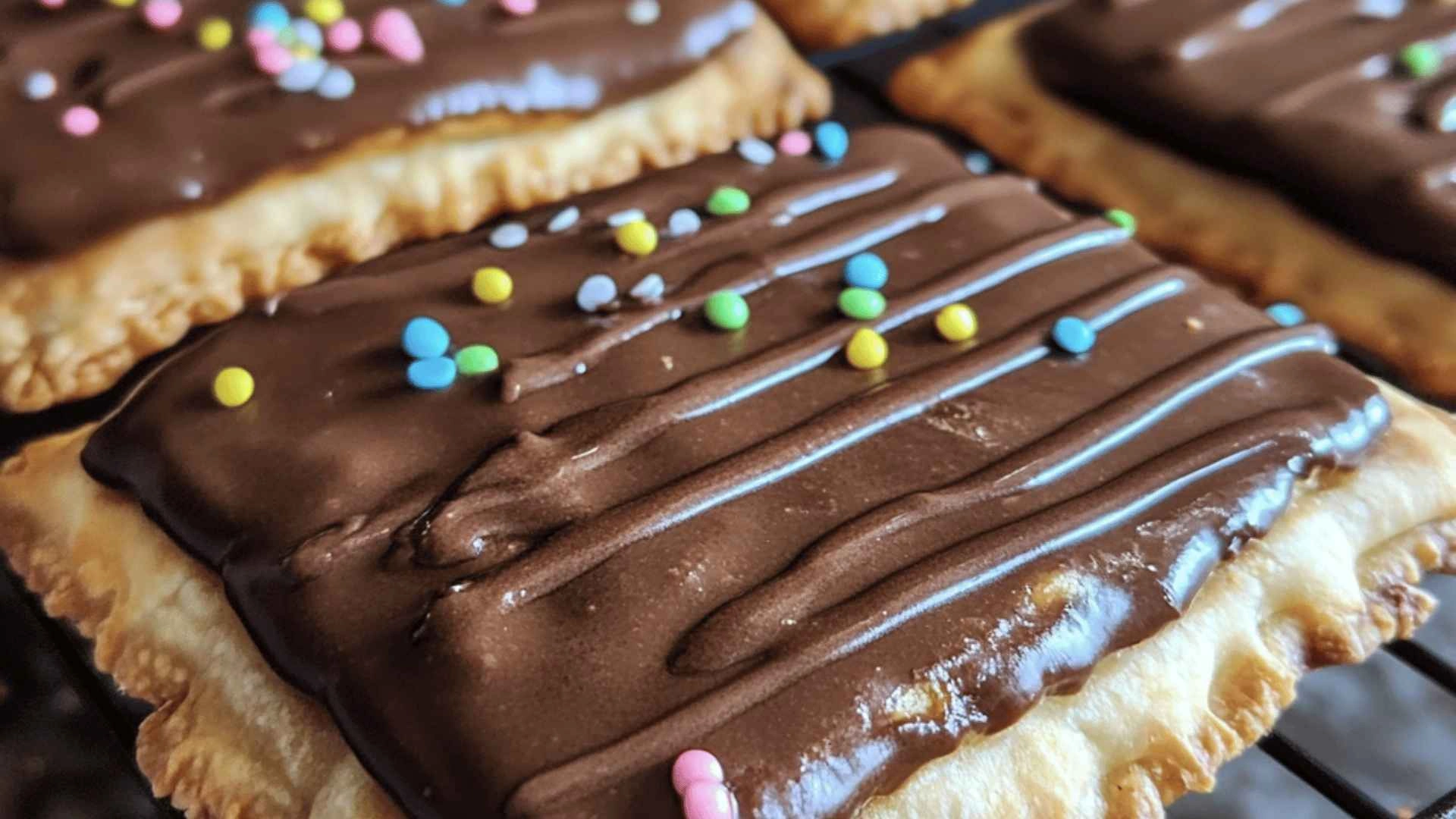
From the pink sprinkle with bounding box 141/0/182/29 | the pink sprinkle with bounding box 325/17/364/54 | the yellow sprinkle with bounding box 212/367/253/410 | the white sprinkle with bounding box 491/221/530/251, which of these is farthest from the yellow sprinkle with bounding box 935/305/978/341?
the pink sprinkle with bounding box 141/0/182/29

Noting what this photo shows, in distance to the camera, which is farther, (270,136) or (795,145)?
(795,145)

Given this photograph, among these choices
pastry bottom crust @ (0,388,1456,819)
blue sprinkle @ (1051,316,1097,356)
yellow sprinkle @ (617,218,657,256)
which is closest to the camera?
pastry bottom crust @ (0,388,1456,819)

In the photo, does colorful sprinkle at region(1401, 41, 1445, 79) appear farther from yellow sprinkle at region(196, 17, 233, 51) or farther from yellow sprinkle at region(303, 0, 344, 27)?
yellow sprinkle at region(196, 17, 233, 51)

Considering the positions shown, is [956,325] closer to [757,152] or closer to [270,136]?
[757,152]

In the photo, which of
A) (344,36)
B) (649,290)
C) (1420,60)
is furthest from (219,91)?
(1420,60)

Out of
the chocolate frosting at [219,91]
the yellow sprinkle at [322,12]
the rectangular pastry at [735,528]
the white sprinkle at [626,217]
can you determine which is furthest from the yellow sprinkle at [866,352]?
the yellow sprinkle at [322,12]

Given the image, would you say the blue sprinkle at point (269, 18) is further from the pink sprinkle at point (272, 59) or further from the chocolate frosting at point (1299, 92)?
the chocolate frosting at point (1299, 92)
